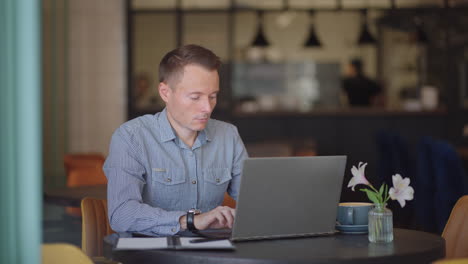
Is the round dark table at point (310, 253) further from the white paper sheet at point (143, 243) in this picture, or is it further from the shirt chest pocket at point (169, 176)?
the shirt chest pocket at point (169, 176)

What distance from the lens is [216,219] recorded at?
7.06 ft

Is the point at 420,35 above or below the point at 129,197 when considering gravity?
above

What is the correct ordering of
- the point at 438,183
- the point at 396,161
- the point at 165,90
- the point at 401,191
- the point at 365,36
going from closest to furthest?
the point at 401,191, the point at 165,90, the point at 438,183, the point at 396,161, the point at 365,36

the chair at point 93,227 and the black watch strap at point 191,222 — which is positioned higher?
the black watch strap at point 191,222

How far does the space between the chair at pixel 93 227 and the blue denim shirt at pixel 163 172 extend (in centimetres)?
22

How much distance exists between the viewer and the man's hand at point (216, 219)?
2125 millimetres

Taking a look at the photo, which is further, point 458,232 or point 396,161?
point 396,161

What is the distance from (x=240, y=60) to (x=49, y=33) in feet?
14.4

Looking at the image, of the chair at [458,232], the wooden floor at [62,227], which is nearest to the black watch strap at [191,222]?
the chair at [458,232]

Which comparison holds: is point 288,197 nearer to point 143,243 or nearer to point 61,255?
point 143,243

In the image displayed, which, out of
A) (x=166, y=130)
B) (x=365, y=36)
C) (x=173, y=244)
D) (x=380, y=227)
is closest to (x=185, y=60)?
(x=166, y=130)

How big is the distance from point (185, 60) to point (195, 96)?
135 millimetres

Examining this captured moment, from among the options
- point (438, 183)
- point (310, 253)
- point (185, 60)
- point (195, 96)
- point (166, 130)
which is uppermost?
point (185, 60)

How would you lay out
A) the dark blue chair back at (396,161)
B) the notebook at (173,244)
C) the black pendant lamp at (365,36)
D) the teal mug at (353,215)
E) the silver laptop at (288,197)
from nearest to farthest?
the notebook at (173,244)
the silver laptop at (288,197)
the teal mug at (353,215)
the dark blue chair back at (396,161)
the black pendant lamp at (365,36)
